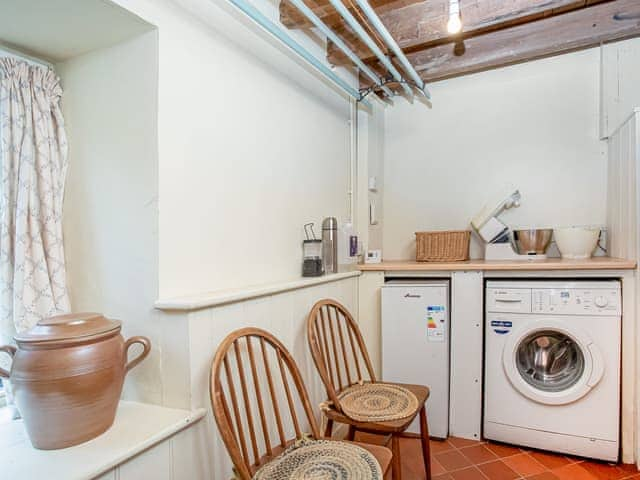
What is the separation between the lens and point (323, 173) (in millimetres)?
2479

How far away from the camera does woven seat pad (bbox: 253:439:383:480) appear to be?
118 centimetres

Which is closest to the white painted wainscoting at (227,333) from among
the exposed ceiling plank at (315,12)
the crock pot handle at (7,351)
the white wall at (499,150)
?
the crock pot handle at (7,351)

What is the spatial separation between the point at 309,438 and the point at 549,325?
1525mm

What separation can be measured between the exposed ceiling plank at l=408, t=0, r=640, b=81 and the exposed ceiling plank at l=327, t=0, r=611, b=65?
10cm

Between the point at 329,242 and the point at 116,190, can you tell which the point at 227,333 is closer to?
the point at 116,190

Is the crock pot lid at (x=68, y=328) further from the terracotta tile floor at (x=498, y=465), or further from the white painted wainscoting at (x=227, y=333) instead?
the terracotta tile floor at (x=498, y=465)

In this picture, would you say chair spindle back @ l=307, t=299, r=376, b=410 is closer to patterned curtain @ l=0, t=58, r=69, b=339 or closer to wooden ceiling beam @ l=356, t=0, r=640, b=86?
patterned curtain @ l=0, t=58, r=69, b=339

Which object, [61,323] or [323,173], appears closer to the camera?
[61,323]

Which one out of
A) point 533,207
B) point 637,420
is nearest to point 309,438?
point 637,420

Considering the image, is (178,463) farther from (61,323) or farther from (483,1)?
(483,1)

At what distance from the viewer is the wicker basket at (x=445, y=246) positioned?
8.80 feet

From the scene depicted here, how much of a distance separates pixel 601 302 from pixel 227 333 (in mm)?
1979

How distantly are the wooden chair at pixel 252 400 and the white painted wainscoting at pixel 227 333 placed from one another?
0.23ft

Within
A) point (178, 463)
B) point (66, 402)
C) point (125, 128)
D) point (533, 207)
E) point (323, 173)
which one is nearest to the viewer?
point (66, 402)
